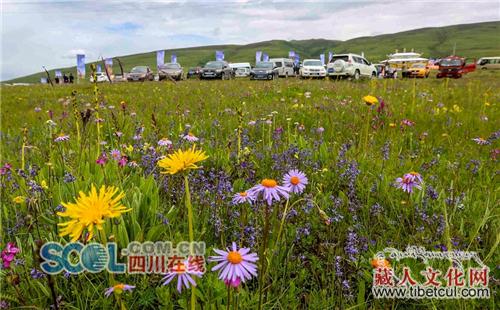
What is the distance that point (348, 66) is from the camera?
26.2 m

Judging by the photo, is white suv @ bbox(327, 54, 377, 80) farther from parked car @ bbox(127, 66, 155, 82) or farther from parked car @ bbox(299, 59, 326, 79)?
parked car @ bbox(127, 66, 155, 82)

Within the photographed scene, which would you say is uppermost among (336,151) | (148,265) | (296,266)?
(336,151)

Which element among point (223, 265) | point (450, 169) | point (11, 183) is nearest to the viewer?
point (223, 265)

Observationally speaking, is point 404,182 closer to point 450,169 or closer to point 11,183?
point 450,169

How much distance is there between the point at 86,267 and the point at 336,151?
2894 mm

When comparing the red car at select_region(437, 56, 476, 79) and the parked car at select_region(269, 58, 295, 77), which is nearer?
the red car at select_region(437, 56, 476, 79)

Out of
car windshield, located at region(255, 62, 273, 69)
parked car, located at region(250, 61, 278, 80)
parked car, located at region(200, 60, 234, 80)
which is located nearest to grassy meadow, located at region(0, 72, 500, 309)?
parked car, located at region(250, 61, 278, 80)

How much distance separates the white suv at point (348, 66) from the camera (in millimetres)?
25745

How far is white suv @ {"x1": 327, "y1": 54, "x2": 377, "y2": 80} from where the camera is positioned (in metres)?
25.7

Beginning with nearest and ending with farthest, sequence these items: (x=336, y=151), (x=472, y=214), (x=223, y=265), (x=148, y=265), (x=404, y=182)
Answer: (x=223, y=265), (x=148, y=265), (x=404, y=182), (x=472, y=214), (x=336, y=151)

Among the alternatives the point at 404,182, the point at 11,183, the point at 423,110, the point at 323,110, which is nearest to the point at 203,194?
the point at 404,182

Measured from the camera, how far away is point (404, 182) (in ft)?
7.39

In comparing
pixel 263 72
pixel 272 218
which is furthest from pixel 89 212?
pixel 263 72

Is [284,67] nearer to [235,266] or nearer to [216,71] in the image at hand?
[216,71]
